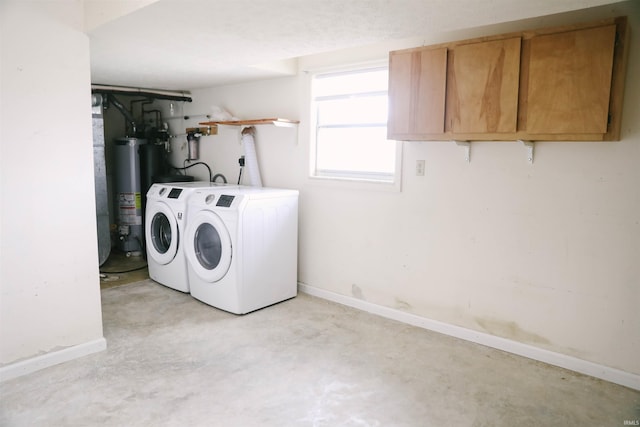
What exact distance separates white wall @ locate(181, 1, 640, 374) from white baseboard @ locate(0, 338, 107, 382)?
1912mm

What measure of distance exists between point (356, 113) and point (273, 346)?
6.61 ft

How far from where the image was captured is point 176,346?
291cm

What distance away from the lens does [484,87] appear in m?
2.58

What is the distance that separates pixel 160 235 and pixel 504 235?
127 inches

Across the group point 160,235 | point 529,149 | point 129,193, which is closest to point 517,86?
point 529,149

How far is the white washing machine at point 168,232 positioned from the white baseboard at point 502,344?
1.38 m

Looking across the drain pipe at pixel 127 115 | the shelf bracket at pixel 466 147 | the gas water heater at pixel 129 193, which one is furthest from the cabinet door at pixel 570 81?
the drain pipe at pixel 127 115

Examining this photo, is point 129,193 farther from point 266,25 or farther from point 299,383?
point 299,383

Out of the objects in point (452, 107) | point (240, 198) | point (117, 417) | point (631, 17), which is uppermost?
point (631, 17)

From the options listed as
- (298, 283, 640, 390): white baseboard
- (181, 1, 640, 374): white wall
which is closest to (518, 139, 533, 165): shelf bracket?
(181, 1, 640, 374): white wall

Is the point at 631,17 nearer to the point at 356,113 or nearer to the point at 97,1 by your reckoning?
the point at 356,113

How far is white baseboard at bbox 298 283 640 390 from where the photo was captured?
98.5 inches

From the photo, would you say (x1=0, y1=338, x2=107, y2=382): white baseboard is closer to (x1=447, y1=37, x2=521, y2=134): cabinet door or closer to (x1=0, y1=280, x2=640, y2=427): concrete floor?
(x1=0, y1=280, x2=640, y2=427): concrete floor

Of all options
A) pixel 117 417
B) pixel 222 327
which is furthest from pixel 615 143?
pixel 117 417
